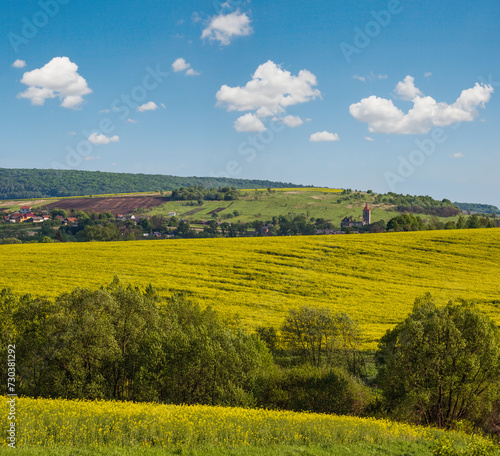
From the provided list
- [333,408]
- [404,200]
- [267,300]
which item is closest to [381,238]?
[267,300]

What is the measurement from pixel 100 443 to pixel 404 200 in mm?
144471

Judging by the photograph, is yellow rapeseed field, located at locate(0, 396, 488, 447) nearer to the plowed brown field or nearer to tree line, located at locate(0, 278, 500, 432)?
tree line, located at locate(0, 278, 500, 432)

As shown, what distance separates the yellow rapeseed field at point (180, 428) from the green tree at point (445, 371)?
5.10m

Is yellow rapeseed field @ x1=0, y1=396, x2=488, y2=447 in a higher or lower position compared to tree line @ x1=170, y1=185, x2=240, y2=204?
lower

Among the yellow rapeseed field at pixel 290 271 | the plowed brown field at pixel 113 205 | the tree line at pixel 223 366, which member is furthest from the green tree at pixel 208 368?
the plowed brown field at pixel 113 205

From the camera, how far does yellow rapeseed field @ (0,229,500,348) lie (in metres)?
44.0

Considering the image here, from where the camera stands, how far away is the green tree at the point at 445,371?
2184 centimetres

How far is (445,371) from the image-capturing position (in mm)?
22297

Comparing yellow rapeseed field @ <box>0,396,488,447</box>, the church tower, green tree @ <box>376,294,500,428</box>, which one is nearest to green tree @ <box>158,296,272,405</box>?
yellow rapeseed field @ <box>0,396,488,447</box>

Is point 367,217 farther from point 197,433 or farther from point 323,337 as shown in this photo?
point 197,433

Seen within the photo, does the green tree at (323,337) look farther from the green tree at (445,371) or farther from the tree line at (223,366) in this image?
the green tree at (445,371)

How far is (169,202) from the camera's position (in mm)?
156000

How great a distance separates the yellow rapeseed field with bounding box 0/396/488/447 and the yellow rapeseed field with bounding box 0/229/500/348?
59.7 ft

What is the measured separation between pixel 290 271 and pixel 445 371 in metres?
32.7
